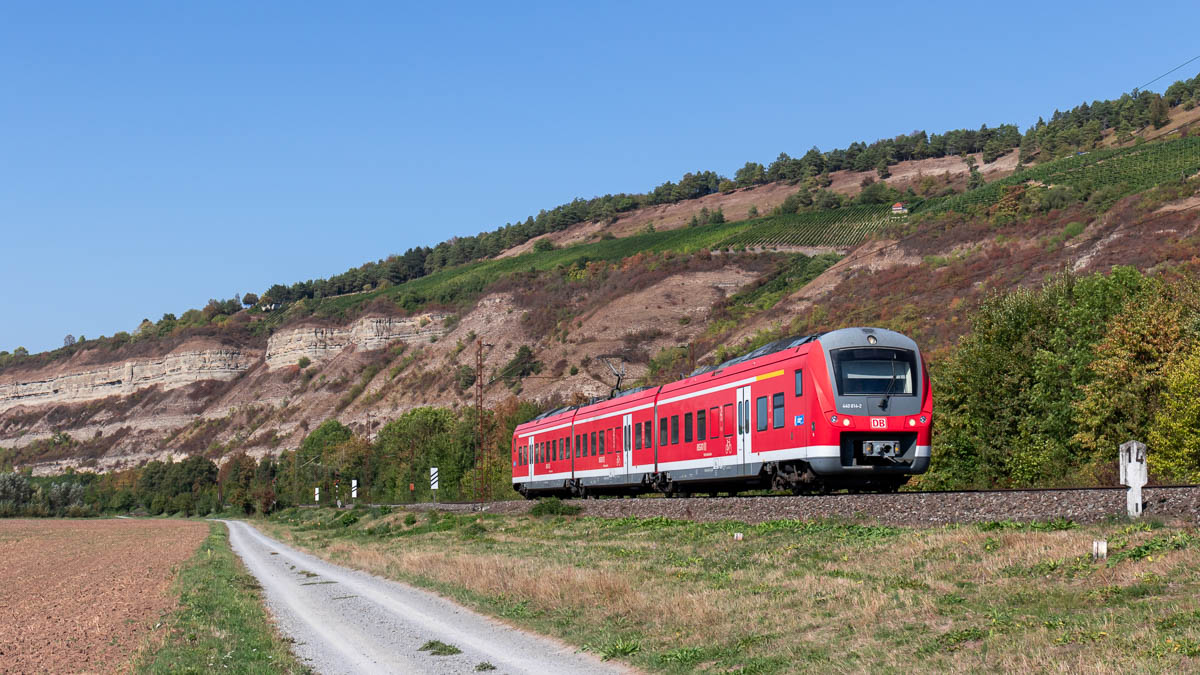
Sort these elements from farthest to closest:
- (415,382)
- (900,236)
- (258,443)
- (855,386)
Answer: (258,443), (415,382), (900,236), (855,386)

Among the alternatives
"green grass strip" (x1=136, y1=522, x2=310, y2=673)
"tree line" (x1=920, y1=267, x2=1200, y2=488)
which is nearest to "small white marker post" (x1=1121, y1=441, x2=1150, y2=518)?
"green grass strip" (x1=136, y1=522, x2=310, y2=673)

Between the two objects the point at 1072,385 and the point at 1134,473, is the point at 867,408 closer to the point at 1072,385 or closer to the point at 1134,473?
the point at 1134,473

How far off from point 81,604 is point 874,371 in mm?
19390

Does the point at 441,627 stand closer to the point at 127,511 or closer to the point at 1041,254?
the point at 1041,254

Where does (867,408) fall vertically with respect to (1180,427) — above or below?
above

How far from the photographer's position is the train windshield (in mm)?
25203

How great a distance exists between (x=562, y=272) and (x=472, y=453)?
87630 millimetres

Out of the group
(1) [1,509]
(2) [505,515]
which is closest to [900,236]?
(2) [505,515]

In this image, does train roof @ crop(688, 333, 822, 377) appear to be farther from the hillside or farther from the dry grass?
the hillside

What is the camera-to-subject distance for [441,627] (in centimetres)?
1758

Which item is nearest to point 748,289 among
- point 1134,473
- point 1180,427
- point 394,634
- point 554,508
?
point 1180,427

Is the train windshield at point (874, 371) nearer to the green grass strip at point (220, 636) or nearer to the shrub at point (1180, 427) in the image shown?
the green grass strip at point (220, 636)

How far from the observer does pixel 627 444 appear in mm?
38938

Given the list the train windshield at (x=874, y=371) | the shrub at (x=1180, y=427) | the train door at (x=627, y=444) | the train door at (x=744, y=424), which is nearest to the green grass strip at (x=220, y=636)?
the train door at (x=744, y=424)
